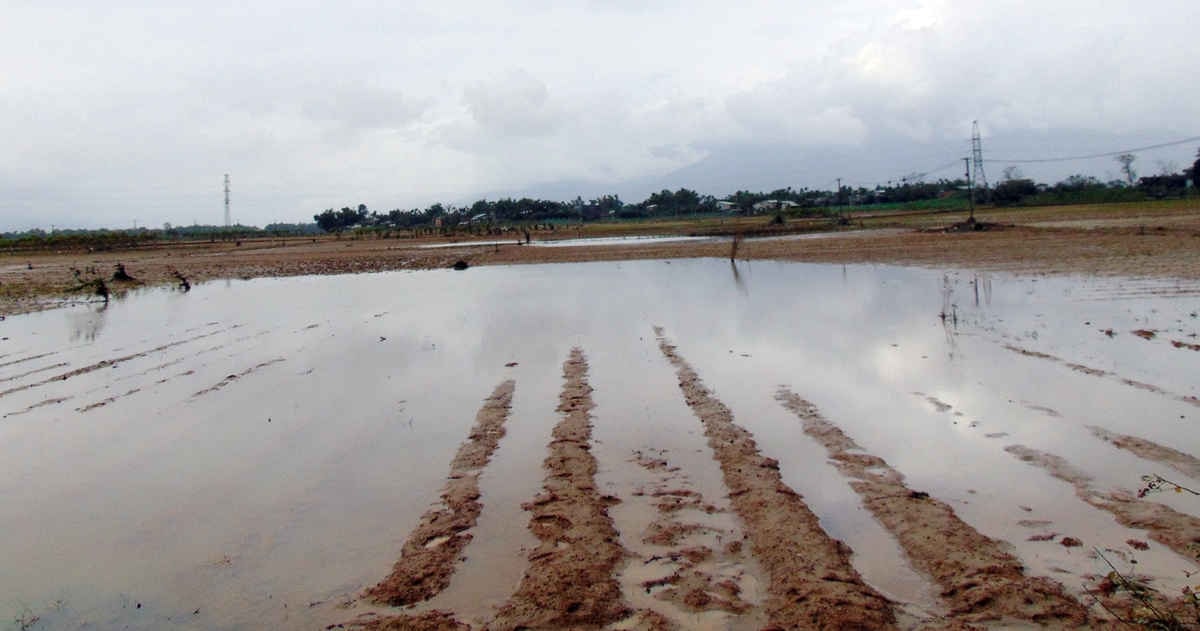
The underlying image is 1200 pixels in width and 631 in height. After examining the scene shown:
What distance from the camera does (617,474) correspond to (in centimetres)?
724

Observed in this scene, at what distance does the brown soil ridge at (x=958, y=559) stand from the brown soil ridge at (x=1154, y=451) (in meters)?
2.19

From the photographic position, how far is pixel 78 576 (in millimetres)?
5660

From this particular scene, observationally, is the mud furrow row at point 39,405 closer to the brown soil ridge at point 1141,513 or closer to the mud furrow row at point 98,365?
the mud furrow row at point 98,365

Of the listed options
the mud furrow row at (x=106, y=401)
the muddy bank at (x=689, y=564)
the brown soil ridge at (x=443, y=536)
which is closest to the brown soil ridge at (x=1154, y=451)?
the muddy bank at (x=689, y=564)

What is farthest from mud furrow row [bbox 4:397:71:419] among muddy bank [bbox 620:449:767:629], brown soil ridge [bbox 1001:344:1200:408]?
brown soil ridge [bbox 1001:344:1200:408]

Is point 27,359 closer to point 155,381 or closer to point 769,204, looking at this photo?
point 155,381

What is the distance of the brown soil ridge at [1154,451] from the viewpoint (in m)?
6.70

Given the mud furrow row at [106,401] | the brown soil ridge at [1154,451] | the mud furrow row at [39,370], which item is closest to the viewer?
the brown soil ridge at [1154,451]

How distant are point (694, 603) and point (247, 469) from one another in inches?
205

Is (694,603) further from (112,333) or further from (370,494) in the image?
(112,333)

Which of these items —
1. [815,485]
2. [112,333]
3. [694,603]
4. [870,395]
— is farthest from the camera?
[112,333]

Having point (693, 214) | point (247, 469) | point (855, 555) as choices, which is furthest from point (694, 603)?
point (693, 214)

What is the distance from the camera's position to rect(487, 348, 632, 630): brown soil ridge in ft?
15.3

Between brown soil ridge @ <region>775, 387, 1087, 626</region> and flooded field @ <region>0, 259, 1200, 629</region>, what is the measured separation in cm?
2
